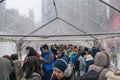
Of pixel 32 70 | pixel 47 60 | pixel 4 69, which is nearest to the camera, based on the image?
pixel 32 70

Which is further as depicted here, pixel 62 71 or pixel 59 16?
pixel 59 16

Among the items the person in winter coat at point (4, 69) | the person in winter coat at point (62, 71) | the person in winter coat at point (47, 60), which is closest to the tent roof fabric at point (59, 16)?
the person in winter coat at point (47, 60)

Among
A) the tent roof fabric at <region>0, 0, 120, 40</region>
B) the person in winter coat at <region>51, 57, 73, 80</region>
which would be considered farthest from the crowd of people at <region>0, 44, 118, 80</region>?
the tent roof fabric at <region>0, 0, 120, 40</region>

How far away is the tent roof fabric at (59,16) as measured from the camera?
6.86 meters

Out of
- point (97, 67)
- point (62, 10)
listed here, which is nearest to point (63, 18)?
point (62, 10)

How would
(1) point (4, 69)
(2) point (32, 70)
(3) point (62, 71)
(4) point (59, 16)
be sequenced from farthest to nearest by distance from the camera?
1. (4) point (59, 16)
2. (1) point (4, 69)
3. (2) point (32, 70)
4. (3) point (62, 71)

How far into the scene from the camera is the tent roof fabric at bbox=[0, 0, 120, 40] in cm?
686

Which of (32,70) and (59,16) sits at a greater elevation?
(59,16)

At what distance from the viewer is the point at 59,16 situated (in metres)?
8.52

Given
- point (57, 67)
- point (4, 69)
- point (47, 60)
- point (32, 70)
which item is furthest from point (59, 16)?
point (57, 67)

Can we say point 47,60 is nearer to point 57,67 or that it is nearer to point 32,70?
point 32,70

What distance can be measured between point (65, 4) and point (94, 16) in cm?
88

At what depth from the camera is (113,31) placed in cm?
796

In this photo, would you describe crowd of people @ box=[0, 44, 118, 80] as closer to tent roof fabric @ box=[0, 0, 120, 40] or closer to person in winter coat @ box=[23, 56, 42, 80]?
person in winter coat @ box=[23, 56, 42, 80]
